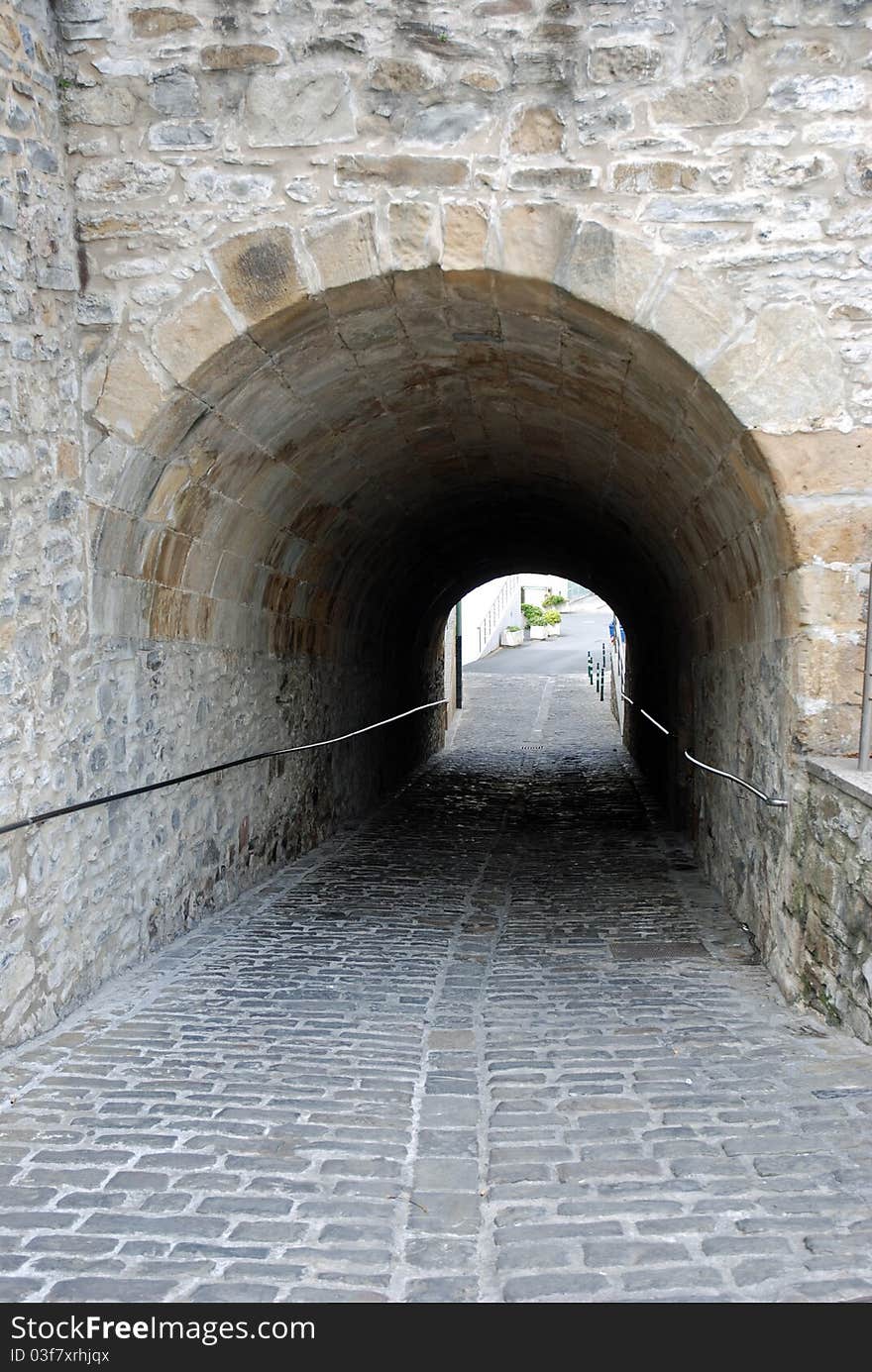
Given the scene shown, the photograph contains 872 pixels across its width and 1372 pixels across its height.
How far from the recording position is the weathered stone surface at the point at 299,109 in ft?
16.6

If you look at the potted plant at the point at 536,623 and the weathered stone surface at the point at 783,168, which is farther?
the potted plant at the point at 536,623

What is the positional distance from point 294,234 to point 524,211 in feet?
3.43

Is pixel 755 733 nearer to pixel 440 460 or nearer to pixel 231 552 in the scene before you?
pixel 231 552

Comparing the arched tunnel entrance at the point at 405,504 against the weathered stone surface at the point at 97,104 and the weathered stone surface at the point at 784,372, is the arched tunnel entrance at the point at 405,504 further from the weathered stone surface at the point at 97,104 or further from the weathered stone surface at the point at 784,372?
the weathered stone surface at the point at 97,104

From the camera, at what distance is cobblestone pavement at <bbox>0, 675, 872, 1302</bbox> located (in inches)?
105

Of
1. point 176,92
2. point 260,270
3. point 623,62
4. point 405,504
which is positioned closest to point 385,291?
point 260,270

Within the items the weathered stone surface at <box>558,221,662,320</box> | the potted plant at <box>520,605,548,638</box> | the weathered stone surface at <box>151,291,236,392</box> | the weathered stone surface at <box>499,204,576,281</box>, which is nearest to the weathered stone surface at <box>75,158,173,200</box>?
the weathered stone surface at <box>151,291,236,392</box>

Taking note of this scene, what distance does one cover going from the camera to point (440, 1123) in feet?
11.8

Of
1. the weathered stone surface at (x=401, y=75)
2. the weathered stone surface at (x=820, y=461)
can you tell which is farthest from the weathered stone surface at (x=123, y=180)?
the weathered stone surface at (x=820, y=461)

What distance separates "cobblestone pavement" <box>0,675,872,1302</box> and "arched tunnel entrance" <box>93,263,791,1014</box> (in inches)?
36.4

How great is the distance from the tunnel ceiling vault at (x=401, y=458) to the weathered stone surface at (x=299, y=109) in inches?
27.3

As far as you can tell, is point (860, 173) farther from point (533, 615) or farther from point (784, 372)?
point (533, 615)

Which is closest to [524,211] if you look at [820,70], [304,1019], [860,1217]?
[820,70]

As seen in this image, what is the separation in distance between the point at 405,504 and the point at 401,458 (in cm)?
137
